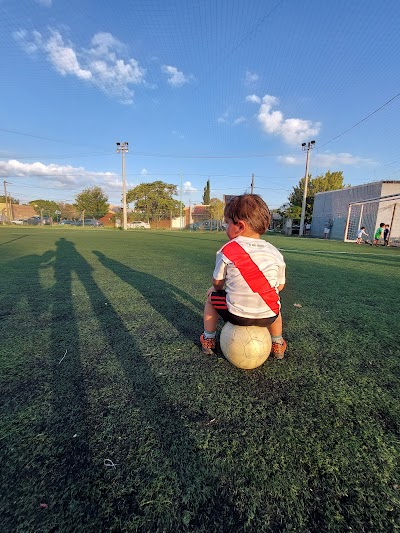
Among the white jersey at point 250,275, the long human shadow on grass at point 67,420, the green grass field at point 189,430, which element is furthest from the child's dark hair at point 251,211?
the long human shadow on grass at point 67,420

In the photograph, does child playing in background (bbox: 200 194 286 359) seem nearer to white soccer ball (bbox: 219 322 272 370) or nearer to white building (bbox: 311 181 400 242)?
white soccer ball (bbox: 219 322 272 370)

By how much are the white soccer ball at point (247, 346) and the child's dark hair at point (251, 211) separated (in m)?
0.82

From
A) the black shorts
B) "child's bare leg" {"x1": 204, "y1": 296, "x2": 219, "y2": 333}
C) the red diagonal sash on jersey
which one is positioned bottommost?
"child's bare leg" {"x1": 204, "y1": 296, "x2": 219, "y2": 333}

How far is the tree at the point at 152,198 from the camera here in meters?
52.8

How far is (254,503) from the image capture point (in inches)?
45.2

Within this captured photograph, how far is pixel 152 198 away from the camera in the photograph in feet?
173

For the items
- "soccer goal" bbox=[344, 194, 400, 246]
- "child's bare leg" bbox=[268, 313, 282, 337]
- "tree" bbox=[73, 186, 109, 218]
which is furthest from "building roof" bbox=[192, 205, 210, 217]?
"child's bare leg" bbox=[268, 313, 282, 337]

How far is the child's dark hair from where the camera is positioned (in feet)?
7.14

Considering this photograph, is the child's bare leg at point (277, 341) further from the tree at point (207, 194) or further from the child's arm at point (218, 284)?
the tree at point (207, 194)

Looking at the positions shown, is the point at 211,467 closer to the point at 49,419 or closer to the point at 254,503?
the point at 254,503

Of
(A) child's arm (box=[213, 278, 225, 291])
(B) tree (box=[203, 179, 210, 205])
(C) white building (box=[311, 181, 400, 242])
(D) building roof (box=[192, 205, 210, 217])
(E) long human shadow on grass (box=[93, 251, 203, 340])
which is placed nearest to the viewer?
(A) child's arm (box=[213, 278, 225, 291])

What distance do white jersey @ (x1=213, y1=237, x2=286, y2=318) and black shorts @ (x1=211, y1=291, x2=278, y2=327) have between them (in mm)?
32

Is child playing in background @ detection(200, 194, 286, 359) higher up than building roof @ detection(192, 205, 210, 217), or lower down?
lower down

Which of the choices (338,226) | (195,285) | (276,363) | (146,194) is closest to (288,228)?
(338,226)
